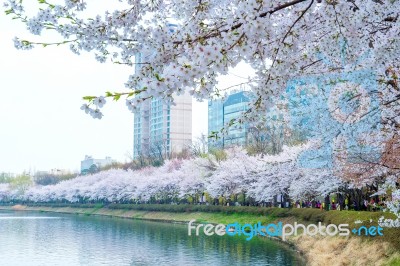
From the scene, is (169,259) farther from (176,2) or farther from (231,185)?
(231,185)

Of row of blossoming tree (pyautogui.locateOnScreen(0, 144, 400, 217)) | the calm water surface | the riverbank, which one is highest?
row of blossoming tree (pyautogui.locateOnScreen(0, 144, 400, 217))

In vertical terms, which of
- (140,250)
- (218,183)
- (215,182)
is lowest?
(140,250)

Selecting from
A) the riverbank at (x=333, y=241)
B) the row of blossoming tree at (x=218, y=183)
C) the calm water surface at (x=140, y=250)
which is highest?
the row of blossoming tree at (x=218, y=183)

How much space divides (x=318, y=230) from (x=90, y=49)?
70.1 ft

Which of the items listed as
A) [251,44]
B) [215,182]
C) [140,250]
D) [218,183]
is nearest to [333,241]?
[140,250]

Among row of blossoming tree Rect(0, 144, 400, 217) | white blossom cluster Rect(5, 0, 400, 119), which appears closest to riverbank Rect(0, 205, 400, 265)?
row of blossoming tree Rect(0, 144, 400, 217)

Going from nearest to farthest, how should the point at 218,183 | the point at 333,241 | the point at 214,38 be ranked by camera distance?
the point at 214,38 < the point at 333,241 < the point at 218,183

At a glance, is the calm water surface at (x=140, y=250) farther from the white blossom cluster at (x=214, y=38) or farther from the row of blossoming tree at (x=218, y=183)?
the white blossom cluster at (x=214, y=38)

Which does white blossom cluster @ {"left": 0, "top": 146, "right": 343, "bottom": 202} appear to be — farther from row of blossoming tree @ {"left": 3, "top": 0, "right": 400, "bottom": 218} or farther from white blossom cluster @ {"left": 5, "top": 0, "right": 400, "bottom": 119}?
white blossom cluster @ {"left": 5, "top": 0, "right": 400, "bottom": 119}

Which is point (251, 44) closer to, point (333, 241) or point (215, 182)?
point (333, 241)

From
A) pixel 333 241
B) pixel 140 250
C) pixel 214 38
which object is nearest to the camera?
pixel 214 38

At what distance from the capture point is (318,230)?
2495 cm

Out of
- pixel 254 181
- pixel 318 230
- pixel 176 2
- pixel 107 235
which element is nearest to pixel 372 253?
pixel 318 230

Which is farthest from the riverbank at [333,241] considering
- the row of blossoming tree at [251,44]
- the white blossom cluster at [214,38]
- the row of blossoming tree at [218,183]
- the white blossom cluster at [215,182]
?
the white blossom cluster at [214,38]
